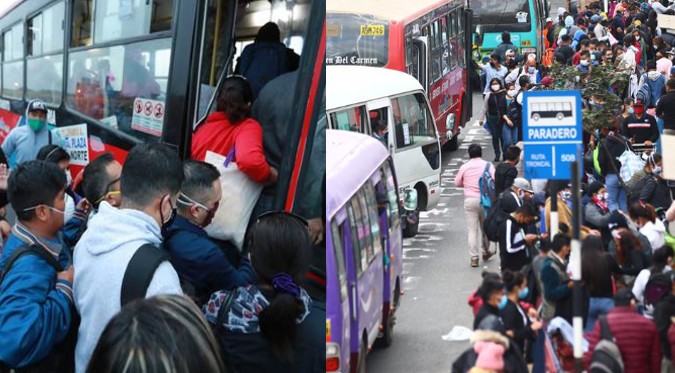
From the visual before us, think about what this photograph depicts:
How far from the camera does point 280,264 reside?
2543mm

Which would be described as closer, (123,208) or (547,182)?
(547,182)

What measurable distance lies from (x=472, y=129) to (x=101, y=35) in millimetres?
2483

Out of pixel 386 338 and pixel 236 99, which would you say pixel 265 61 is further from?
pixel 386 338

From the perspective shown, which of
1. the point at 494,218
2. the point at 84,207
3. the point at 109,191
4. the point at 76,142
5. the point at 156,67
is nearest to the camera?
the point at 494,218

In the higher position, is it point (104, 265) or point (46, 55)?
point (46, 55)

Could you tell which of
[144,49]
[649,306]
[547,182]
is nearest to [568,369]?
[649,306]

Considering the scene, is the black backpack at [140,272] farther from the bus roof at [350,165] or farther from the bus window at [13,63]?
the bus window at [13,63]

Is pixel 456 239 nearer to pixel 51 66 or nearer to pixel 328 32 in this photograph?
pixel 328 32

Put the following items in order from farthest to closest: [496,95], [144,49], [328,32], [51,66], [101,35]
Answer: [51,66] → [101,35] → [144,49] → [496,95] → [328,32]

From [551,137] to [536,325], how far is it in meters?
0.38

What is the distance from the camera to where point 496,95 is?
8.63ft

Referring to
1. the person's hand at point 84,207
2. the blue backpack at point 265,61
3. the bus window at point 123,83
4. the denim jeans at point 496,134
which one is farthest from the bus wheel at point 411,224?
the bus window at point 123,83

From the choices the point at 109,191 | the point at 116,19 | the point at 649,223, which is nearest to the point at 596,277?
the point at 649,223

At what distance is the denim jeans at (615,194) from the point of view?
7.79 feet
